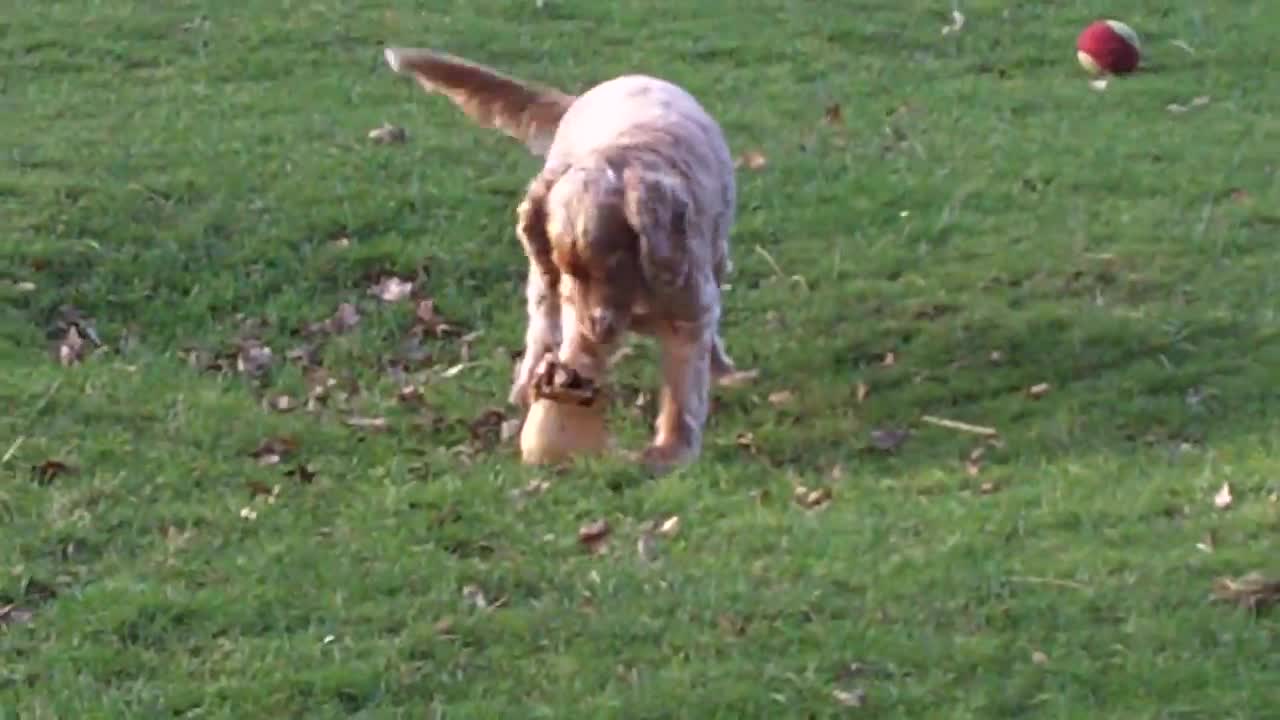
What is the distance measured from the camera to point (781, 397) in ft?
29.5

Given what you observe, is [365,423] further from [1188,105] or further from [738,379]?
[1188,105]

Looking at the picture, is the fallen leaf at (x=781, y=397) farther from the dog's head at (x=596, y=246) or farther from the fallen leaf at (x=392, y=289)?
the fallen leaf at (x=392, y=289)

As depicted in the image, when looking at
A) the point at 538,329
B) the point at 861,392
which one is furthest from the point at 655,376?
the point at 861,392

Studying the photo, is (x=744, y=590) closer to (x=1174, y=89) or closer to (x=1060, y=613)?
(x=1060, y=613)

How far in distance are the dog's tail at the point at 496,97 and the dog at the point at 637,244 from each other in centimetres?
35

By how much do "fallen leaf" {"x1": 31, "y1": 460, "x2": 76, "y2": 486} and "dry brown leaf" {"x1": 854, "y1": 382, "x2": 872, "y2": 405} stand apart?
2858 millimetres

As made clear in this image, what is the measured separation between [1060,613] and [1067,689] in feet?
1.54

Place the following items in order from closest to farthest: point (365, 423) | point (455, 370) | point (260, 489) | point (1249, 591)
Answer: point (1249, 591) < point (260, 489) < point (365, 423) < point (455, 370)

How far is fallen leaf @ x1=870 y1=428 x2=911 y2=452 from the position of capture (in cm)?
842

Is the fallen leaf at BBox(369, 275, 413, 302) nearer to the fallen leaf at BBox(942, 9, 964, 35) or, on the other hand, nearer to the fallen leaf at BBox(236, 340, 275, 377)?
the fallen leaf at BBox(236, 340, 275, 377)

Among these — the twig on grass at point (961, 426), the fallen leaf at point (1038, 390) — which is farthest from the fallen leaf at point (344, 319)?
the fallen leaf at point (1038, 390)

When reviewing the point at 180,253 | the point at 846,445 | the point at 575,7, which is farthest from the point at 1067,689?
the point at 575,7

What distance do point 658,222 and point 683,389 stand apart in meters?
0.76

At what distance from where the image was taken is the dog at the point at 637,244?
7734 millimetres
